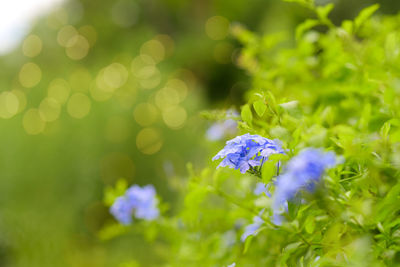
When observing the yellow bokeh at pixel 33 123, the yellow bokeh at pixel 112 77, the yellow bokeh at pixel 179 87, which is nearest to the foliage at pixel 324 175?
the yellow bokeh at pixel 33 123

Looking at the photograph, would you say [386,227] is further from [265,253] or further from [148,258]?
[148,258]

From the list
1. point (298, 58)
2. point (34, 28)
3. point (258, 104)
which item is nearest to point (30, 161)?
point (298, 58)

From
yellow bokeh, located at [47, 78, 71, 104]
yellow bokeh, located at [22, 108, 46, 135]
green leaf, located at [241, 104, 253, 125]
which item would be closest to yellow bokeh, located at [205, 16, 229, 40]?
yellow bokeh, located at [47, 78, 71, 104]

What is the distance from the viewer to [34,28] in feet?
27.9

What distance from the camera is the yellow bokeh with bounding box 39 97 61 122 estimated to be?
4141 mm

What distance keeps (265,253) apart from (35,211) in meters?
2.98

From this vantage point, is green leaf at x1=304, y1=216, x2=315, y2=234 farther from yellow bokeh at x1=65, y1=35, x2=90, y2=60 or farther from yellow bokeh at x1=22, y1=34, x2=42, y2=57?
yellow bokeh at x1=22, y1=34, x2=42, y2=57

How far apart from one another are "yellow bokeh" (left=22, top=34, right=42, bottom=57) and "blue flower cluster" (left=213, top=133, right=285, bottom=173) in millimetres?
8210

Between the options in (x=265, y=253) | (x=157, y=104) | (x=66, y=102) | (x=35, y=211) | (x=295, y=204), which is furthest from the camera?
(x=157, y=104)

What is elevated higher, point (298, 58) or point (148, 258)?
point (148, 258)

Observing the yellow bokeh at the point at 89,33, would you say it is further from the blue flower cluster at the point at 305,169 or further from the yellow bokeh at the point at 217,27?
the blue flower cluster at the point at 305,169

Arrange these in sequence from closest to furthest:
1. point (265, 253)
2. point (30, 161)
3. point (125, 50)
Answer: point (265, 253) < point (30, 161) < point (125, 50)

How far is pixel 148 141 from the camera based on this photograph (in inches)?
164

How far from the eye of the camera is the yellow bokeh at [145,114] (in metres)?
4.27
